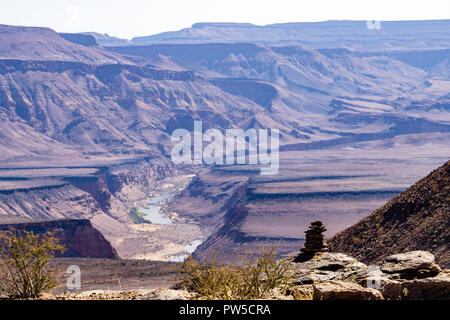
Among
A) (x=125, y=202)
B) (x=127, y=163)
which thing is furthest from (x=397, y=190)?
(x=127, y=163)

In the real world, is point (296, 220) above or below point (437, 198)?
below

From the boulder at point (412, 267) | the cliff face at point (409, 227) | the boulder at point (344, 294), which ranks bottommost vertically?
the cliff face at point (409, 227)

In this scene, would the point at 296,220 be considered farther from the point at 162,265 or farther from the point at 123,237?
the point at 162,265

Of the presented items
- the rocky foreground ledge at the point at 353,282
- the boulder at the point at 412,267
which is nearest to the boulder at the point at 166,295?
the rocky foreground ledge at the point at 353,282

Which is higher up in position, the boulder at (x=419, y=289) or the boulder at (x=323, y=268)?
the boulder at (x=419, y=289)

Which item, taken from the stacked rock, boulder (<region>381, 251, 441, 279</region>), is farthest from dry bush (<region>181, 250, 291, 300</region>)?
the stacked rock

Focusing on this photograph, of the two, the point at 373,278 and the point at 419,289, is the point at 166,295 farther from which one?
the point at 419,289

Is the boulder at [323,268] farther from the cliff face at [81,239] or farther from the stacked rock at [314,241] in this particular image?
the cliff face at [81,239]
